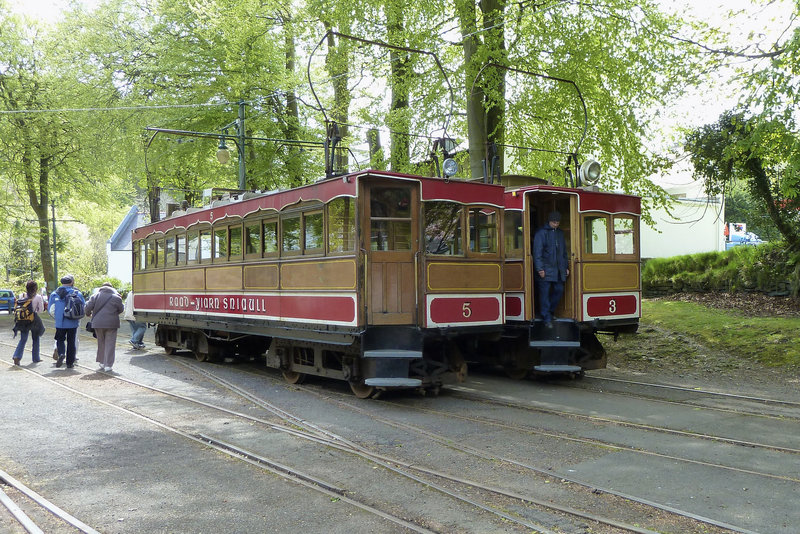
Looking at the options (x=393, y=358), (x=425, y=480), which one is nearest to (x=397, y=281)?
(x=393, y=358)

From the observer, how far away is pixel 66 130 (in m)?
32.2

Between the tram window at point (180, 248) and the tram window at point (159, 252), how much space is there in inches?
43.0

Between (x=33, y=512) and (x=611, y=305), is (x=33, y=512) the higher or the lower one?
the lower one

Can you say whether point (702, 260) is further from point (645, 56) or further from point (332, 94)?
point (332, 94)

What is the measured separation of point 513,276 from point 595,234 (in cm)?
144

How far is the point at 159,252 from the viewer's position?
54.1 ft

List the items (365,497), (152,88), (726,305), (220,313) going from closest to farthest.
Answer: (365,497) < (220,313) < (726,305) < (152,88)

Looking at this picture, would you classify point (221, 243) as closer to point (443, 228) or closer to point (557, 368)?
point (443, 228)

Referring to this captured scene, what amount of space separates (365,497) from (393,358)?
4.02m

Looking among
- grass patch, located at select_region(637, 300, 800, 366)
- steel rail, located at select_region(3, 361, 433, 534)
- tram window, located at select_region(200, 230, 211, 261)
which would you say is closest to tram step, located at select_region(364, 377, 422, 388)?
steel rail, located at select_region(3, 361, 433, 534)

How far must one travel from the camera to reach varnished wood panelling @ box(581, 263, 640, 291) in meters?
11.4

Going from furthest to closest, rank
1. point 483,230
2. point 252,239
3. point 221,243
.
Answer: point 221,243
point 252,239
point 483,230

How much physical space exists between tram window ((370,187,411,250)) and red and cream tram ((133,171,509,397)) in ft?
0.04

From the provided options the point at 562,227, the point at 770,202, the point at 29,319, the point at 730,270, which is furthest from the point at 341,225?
the point at 730,270
